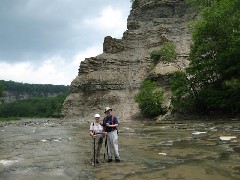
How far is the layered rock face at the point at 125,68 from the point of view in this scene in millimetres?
61469

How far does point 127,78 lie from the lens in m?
66.2

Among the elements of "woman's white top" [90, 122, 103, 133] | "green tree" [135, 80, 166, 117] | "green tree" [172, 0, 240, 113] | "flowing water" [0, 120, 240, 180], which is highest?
"green tree" [172, 0, 240, 113]

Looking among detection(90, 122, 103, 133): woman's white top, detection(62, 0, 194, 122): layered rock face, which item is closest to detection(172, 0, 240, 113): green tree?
detection(62, 0, 194, 122): layered rock face

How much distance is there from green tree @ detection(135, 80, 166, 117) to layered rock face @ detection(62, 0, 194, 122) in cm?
511

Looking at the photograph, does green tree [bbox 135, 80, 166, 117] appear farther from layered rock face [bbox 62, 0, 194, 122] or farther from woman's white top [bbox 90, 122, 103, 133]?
woman's white top [bbox 90, 122, 103, 133]

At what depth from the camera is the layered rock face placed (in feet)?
202

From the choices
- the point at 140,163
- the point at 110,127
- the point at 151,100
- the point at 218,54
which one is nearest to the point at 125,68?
the point at 151,100

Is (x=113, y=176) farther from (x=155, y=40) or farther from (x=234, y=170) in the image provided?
(x=155, y=40)

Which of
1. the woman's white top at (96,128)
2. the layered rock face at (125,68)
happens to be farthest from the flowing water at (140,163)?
the layered rock face at (125,68)

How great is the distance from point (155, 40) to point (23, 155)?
196 ft

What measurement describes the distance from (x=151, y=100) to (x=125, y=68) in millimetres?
22149

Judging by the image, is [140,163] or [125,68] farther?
[125,68]

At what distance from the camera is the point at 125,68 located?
2726 inches

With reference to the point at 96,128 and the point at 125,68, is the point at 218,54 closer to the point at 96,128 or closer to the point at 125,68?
the point at 96,128
